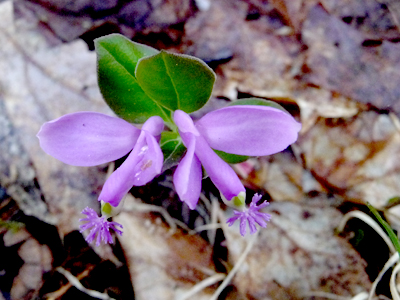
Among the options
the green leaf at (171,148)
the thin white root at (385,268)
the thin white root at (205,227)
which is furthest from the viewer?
the thin white root at (205,227)

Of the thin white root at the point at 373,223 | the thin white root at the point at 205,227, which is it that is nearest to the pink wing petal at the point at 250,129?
the thin white root at the point at 205,227

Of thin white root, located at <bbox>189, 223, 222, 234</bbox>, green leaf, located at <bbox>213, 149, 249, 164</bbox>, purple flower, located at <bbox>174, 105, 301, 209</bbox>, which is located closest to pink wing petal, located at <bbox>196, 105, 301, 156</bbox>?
purple flower, located at <bbox>174, 105, 301, 209</bbox>

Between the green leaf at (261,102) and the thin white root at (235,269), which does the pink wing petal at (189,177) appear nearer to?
the green leaf at (261,102)

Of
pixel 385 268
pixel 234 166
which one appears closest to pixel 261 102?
pixel 234 166

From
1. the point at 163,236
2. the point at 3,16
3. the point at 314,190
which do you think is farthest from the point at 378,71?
the point at 3,16

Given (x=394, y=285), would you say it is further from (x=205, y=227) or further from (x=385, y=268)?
(x=205, y=227)

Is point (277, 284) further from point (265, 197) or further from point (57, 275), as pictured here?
point (57, 275)

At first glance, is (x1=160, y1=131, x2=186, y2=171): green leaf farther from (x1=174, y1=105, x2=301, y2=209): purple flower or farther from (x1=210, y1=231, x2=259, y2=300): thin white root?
(x1=210, y1=231, x2=259, y2=300): thin white root
